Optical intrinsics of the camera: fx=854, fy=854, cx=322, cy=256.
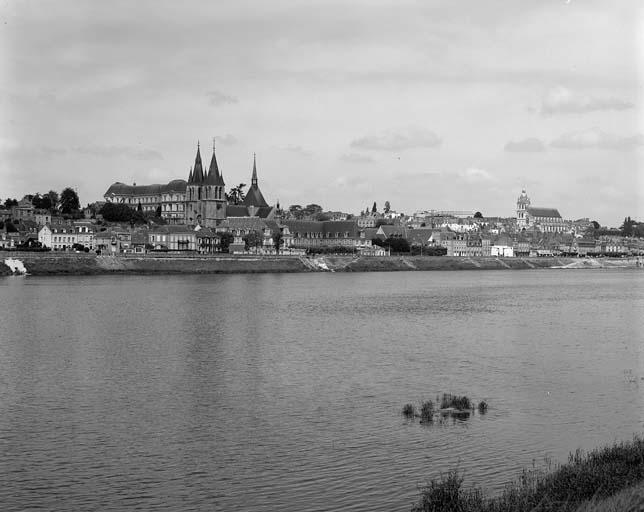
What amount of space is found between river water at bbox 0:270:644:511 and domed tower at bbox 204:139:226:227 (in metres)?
133

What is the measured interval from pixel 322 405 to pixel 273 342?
15994 mm

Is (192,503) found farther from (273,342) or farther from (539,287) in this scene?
(539,287)

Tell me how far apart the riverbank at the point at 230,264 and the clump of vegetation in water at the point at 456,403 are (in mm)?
88428

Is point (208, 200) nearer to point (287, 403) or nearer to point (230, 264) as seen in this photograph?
point (230, 264)

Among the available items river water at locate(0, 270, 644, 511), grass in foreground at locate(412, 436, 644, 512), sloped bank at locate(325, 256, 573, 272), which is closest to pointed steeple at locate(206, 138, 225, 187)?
sloped bank at locate(325, 256, 573, 272)

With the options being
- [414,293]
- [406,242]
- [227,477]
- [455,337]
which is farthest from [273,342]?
[406,242]

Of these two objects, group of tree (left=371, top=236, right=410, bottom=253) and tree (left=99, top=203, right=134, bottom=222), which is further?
tree (left=99, top=203, right=134, bottom=222)

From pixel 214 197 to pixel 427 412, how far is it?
167 m

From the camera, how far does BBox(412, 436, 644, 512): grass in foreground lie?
16156mm

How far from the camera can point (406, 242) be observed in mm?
186000

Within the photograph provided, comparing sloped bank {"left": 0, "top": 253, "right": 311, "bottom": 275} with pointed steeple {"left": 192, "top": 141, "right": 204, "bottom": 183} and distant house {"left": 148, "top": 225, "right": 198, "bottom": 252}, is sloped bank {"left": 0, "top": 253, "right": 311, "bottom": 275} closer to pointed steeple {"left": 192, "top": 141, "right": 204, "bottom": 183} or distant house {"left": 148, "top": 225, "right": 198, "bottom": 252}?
distant house {"left": 148, "top": 225, "right": 198, "bottom": 252}

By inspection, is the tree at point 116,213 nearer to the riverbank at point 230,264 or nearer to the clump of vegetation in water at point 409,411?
the riverbank at point 230,264

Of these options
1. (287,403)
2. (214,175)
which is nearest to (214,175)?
(214,175)

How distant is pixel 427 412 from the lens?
84.4 feet
